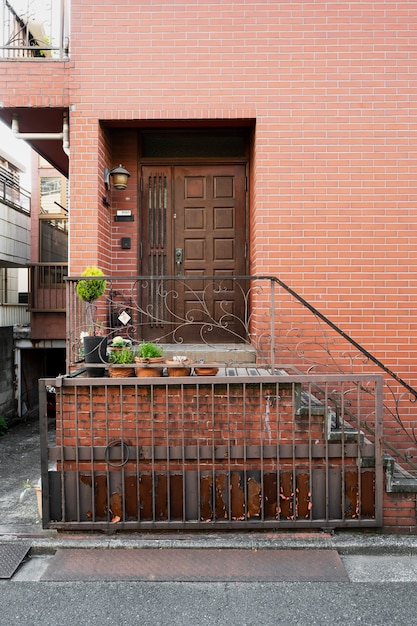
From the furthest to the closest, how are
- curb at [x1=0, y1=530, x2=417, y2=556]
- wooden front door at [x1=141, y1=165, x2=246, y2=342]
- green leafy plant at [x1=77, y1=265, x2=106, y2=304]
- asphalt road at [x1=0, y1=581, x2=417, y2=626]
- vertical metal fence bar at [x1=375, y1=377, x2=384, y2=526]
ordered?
wooden front door at [x1=141, y1=165, x2=246, y2=342] < green leafy plant at [x1=77, y1=265, x2=106, y2=304] < vertical metal fence bar at [x1=375, y1=377, x2=384, y2=526] < curb at [x1=0, y1=530, x2=417, y2=556] < asphalt road at [x1=0, y1=581, x2=417, y2=626]

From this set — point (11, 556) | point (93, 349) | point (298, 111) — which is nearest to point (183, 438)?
point (93, 349)

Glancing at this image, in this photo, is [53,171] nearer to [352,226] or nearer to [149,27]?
[149,27]

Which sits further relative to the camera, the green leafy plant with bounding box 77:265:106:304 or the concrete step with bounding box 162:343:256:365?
the concrete step with bounding box 162:343:256:365

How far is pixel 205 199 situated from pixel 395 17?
9.70 feet

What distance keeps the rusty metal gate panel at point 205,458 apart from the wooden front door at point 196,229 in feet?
6.12

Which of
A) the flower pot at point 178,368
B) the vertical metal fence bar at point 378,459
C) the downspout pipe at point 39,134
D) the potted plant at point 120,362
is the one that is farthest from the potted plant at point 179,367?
the downspout pipe at point 39,134

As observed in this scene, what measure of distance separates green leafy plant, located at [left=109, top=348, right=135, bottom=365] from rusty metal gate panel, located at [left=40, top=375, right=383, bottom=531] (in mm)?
257

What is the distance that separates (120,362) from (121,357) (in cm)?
5

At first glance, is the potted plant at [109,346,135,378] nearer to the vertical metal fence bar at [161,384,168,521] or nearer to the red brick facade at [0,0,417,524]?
the vertical metal fence bar at [161,384,168,521]

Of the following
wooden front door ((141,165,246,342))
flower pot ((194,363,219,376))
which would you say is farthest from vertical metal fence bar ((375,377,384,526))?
wooden front door ((141,165,246,342))

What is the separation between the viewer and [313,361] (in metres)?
5.04

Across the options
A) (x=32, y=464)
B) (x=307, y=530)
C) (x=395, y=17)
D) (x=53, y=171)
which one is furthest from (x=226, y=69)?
(x=53, y=171)

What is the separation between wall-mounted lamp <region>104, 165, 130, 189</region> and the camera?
544cm

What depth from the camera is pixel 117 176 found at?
5477mm
